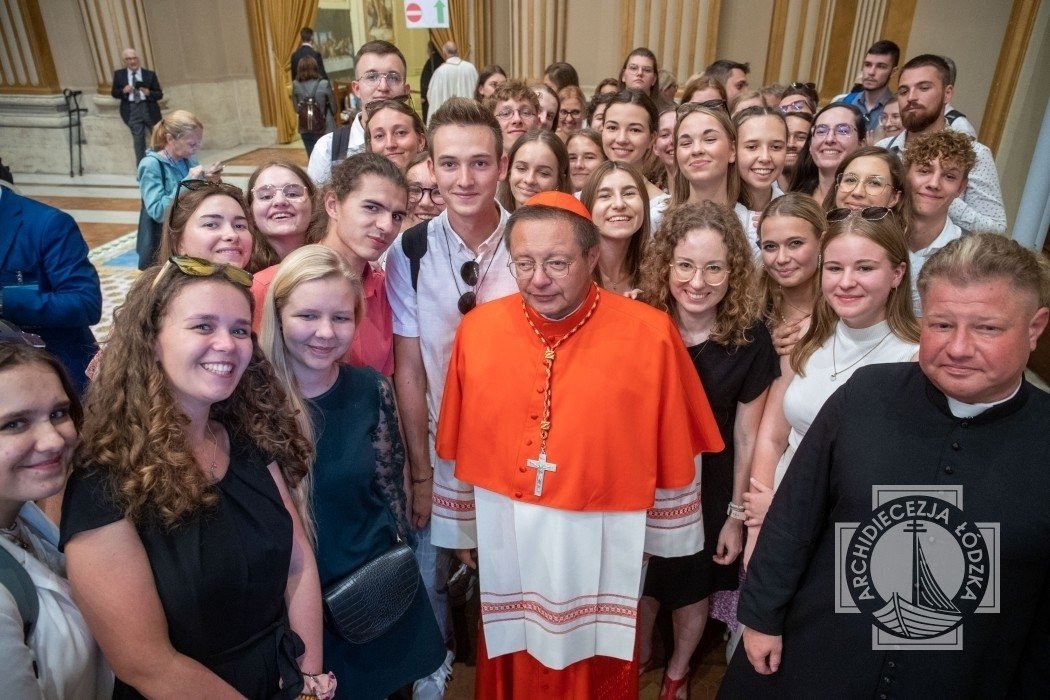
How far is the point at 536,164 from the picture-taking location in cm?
320

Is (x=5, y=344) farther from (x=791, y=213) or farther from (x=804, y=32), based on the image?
(x=804, y=32)

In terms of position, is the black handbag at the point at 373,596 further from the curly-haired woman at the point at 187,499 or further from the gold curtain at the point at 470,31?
the gold curtain at the point at 470,31

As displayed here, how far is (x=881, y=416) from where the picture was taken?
1.63m

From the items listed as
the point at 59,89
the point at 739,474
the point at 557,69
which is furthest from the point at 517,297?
the point at 59,89

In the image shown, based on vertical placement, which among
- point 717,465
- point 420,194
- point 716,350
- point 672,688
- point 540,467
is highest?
point 420,194

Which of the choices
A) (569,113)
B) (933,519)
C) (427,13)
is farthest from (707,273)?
(427,13)

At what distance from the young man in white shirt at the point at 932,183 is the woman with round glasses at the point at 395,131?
2593mm

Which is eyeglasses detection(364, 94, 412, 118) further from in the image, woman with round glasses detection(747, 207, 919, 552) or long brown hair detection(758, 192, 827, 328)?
woman with round glasses detection(747, 207, 919, 552)

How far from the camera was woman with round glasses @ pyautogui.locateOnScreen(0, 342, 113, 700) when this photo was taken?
138 centimetres

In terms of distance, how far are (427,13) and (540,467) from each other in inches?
293

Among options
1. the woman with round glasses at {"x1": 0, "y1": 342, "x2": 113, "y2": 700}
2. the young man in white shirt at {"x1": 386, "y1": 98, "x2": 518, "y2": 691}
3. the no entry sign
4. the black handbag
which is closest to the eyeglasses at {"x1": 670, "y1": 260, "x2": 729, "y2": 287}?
the young man in white shirt at {"x1": 386, "y1": 98, "x2": 518, "y2": 691}

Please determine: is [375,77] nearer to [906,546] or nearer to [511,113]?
[511,113]

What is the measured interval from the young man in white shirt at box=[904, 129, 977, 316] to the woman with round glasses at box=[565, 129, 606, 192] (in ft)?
5.21

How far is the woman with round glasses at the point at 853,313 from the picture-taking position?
2162mm
